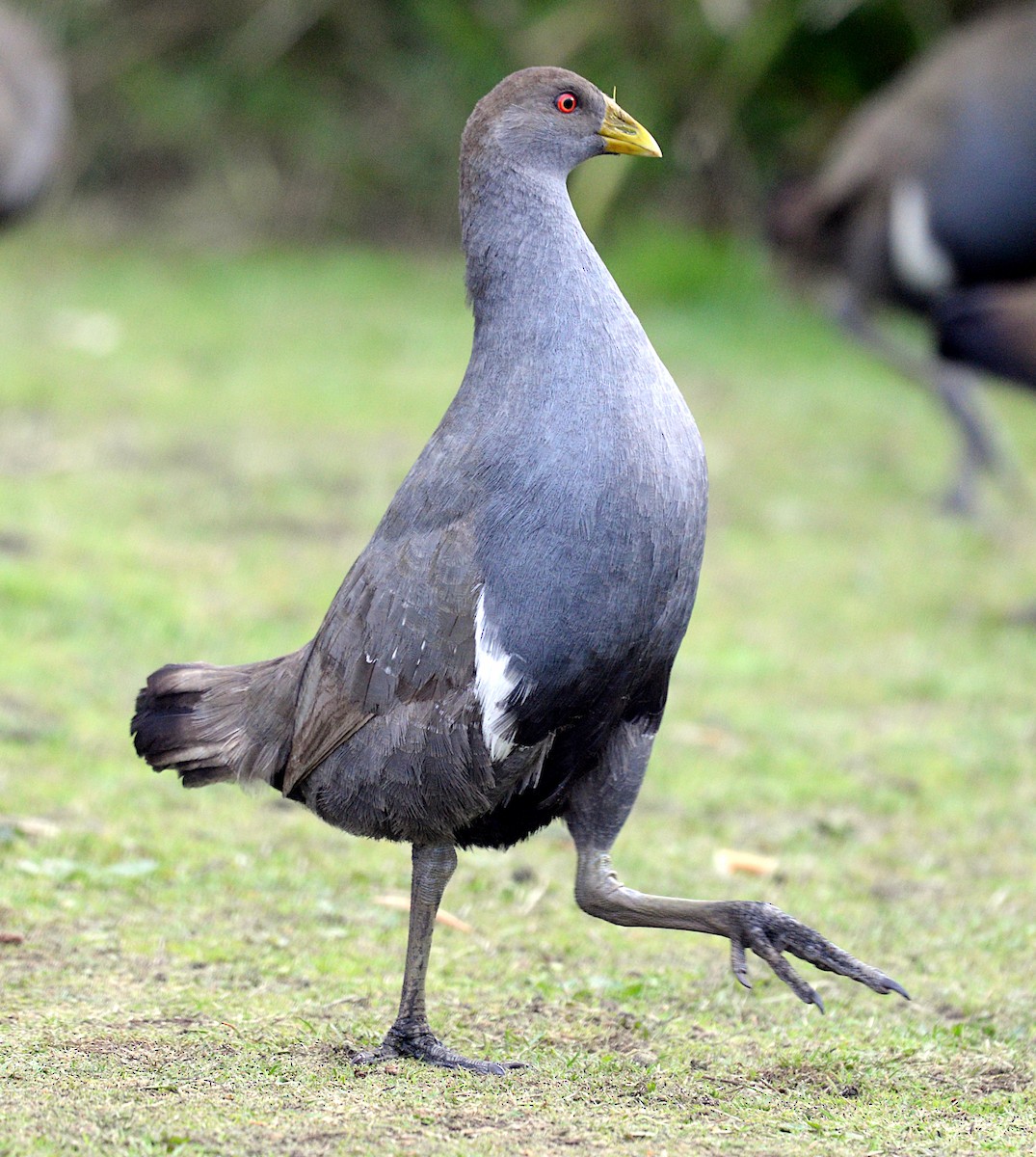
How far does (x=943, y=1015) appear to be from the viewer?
355cm

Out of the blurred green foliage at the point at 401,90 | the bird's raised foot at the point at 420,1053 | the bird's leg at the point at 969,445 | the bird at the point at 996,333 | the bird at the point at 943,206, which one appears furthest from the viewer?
the blurred green foliage at the point at 401,90

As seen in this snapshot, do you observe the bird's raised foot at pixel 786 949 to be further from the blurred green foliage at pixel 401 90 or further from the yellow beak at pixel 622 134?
the blurred green foliage at pixel 401 90

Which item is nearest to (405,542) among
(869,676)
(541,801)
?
(541,801)

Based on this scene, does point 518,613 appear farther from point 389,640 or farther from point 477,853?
point 477,853

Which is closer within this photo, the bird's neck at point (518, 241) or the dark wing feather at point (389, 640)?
the dark wing feather at point (389, 640)

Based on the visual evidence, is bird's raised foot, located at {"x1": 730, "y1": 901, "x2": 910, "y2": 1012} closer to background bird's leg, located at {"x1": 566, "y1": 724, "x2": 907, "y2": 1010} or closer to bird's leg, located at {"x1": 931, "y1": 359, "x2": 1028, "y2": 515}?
background bird's leg, located at {"x1": 566, "y1": 724, "x2": 907, "y2": 1010}

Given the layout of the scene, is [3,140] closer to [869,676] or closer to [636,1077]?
[869,676]

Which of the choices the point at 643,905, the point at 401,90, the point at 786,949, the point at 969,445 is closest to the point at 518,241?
the point at 643,905

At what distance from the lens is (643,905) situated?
319 cm

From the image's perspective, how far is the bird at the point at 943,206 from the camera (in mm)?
8086

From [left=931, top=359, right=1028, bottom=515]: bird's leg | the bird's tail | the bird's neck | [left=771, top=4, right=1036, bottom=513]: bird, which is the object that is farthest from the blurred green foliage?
the bird's tail

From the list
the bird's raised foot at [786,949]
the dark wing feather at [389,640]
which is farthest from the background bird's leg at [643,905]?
the dark wing feather at [389,640]

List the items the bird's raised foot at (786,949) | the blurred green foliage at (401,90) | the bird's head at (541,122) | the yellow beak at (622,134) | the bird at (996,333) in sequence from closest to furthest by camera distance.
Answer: the bird's raised foot at (786,949), the bird's head at (541,122), the yellow beak at (622,134), the bird at (996,333), the blurred green foliage at (401,90)

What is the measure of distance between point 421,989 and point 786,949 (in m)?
0.67
